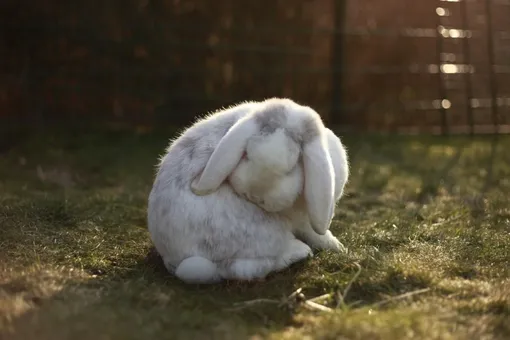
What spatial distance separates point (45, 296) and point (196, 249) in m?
0.54

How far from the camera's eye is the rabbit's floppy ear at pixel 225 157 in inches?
96.0

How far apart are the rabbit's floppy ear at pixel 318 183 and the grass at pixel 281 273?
23 centimetres

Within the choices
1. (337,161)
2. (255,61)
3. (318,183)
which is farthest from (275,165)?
(255,61)

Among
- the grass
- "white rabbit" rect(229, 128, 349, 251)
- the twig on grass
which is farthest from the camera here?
"white rabbit" rect(229, 128, 349, 251)

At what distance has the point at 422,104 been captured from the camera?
6742mm

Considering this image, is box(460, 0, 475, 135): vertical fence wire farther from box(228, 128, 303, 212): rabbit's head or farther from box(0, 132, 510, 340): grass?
box(228, 128, 303, 212): rabbit's head

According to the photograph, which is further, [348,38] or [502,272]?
[348,38]

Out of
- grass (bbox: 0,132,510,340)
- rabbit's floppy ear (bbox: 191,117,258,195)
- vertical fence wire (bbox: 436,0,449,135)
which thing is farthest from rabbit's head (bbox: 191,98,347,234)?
vertical fence wire (bbox: 436,0,449,135)

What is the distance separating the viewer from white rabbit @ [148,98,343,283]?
2438 mm

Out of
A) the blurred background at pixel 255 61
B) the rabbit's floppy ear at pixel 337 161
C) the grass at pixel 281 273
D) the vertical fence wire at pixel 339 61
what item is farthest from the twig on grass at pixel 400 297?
the vertical fence wire at pixel 339 61

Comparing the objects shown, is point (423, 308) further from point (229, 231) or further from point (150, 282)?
point (150, 282)

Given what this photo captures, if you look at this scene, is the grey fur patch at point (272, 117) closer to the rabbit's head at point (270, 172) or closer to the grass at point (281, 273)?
the rabbit's head at point (270, 172)

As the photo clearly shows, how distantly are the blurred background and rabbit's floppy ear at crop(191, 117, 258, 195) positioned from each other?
3.97 m

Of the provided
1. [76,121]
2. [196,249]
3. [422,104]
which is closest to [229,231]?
[196,249]
